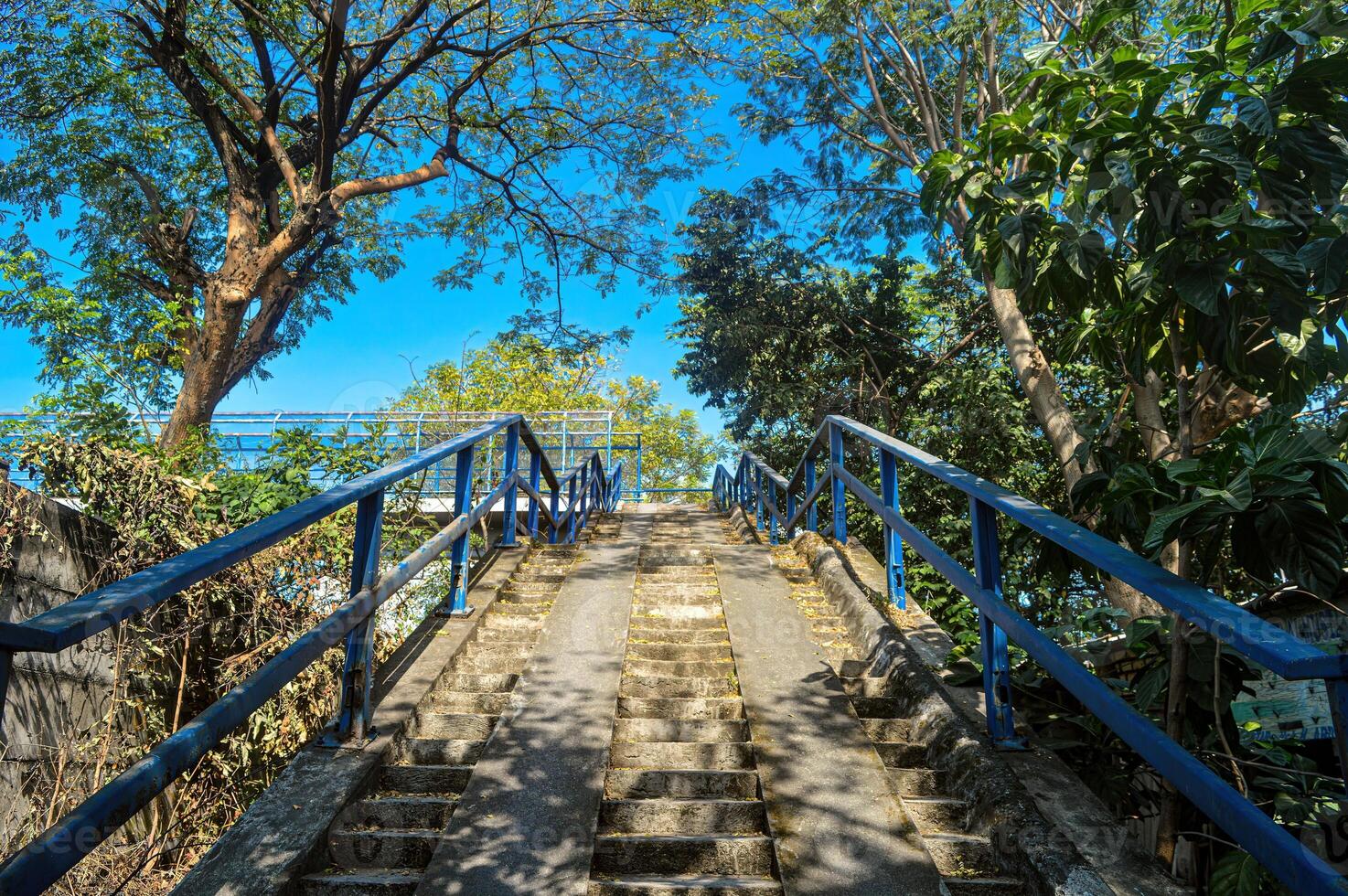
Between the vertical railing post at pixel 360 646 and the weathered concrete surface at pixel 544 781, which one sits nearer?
the weathered concrete surface at pixel 544 781

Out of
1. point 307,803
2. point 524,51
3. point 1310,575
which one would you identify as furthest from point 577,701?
point 524,51

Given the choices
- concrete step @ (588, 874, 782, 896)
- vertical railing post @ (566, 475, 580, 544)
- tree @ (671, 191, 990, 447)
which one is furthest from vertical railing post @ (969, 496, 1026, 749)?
tree @ (671, 191, 990, 447)

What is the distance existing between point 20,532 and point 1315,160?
5626mm

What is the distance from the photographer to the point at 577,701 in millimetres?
3168

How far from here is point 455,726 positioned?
3033mm

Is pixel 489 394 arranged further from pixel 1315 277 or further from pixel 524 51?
pixel 1315 277

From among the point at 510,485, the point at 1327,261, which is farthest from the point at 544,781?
the point at 510,485

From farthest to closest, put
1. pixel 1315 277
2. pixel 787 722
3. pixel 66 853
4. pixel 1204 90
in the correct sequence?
pixel 787 722 < pixel 1204 90 < pixel 1315 277 < pixel 66 853

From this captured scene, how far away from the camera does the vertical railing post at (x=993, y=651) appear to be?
262cm

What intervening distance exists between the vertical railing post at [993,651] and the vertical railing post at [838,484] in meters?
2.63

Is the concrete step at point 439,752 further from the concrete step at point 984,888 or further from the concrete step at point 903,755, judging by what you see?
the concrete step at point 984,888

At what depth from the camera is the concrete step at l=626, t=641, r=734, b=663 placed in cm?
372

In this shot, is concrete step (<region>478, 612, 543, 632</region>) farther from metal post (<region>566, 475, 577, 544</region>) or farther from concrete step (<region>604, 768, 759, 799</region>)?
metal post (<region>566, 475, 577, 544</region>)

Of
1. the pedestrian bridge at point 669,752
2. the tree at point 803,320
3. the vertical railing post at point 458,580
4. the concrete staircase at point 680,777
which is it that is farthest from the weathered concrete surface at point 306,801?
the tree at point 803,320
